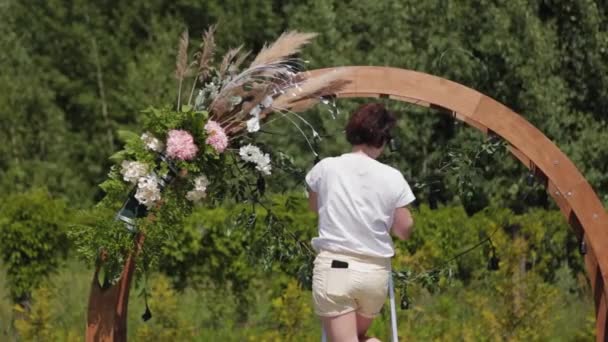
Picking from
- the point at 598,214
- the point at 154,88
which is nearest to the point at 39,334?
the point at 598,214

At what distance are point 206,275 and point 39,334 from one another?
10.2ft

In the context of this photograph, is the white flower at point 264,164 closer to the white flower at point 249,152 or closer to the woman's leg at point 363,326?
the white flower at point 249,152

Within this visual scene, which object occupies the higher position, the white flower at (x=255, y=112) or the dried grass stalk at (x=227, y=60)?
the dried grass stalk at (x=227, y=60)

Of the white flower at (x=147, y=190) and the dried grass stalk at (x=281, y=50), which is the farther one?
the dried grass stalk at (x=281, y=50)

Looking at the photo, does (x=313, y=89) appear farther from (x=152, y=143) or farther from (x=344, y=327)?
(x=344, y=327)

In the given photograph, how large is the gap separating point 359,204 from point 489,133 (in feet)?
3.99

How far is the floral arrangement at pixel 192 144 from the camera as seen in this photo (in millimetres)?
6613

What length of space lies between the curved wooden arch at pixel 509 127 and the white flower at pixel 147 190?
1.07 metres

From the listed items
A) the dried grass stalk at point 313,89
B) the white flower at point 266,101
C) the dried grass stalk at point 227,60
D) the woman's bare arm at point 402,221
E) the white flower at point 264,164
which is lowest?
the woman's bare arm at point 402,221

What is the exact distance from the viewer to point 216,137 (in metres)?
6.72

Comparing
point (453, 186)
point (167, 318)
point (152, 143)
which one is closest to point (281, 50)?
point (152, 143)

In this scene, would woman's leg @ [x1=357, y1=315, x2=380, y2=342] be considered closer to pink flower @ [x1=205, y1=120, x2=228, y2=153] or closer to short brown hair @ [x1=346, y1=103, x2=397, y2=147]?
short brown hair @ [x1=346, y1=103, x2=397, y2=147]

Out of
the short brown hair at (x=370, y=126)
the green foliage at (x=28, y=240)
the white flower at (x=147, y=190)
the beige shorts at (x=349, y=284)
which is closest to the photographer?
the beige shorts at (x=349, y=284)

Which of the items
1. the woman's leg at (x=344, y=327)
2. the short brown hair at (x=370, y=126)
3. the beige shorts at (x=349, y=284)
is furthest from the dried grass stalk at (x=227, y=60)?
the woman's leg at (x=344, y=327)
